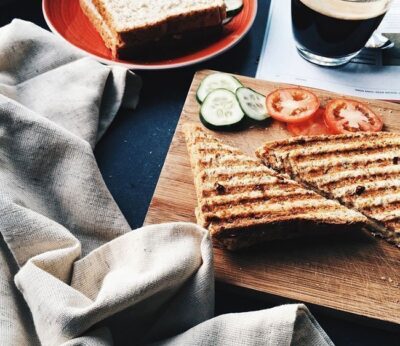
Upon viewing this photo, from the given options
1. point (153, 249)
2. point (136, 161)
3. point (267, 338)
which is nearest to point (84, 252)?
point (153, 249)

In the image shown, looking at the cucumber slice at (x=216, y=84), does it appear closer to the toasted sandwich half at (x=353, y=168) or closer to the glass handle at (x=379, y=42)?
the toasted sandwich half at (x=353, y=168)

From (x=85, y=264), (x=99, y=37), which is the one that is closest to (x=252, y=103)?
(x=99, y=37)

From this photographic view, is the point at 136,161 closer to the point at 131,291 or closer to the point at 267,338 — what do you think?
the point at 131,291

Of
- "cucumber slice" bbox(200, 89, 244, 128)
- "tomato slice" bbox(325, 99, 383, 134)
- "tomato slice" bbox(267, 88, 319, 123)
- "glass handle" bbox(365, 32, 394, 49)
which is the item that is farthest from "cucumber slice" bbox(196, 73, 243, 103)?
"glass handle" bbox(365, 32, 394, 49)

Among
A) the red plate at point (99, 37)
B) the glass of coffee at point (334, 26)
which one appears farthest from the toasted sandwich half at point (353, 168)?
the red plate at point (99, 37)

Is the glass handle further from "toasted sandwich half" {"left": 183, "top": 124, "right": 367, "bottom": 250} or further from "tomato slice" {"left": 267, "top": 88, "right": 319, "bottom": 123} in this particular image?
"toasted sandwich half" {"left": 183, "top": 124, "right": 367, "bottom": 250}

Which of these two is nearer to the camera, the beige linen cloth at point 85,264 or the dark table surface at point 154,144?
the beige linen cloth at point 85,264

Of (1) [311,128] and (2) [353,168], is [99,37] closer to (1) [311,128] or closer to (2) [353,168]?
(1) [311,128]
